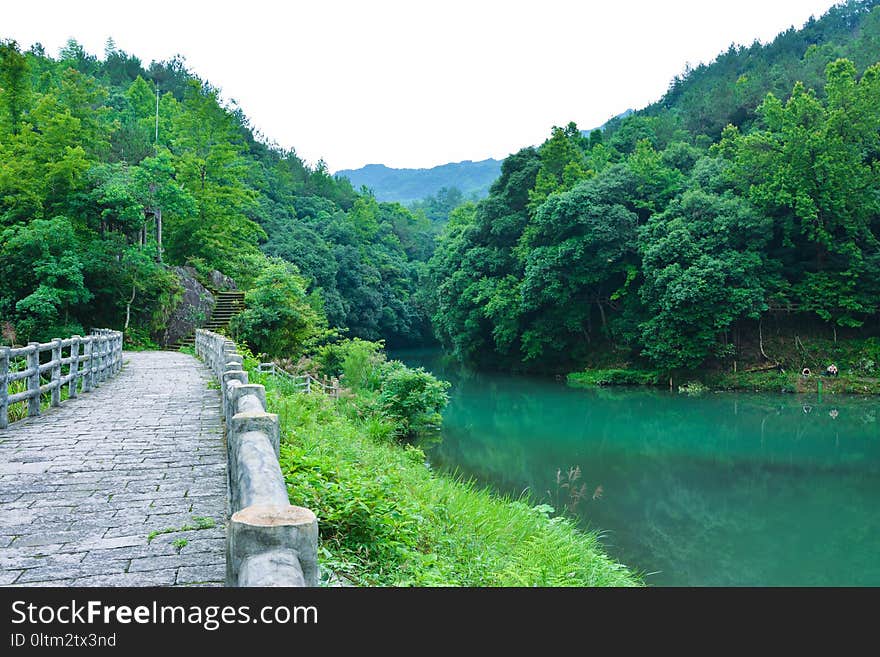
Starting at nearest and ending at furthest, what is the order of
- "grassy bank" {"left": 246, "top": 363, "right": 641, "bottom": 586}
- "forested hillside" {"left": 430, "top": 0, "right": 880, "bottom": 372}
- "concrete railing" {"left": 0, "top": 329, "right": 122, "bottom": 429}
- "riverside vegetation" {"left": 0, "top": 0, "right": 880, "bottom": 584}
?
1. "grassy bank" {"left": 246, "top": 363, "right": 641, "bottom": 586}
2. "concrete railing" {"left": 0, "top": 329, "right": 122, "bottom": 429}
3. "riverside vegetation" {"left": 0, "top": 0, "right": 880, "bottom": 584}
4. "forested hillside" {"left": 430, "top": 0, "right": 880, "bottom": 372}

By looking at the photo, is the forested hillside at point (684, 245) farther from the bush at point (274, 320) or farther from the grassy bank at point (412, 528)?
the grassy bank at point (412, 528)

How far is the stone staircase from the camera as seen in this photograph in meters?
26.6

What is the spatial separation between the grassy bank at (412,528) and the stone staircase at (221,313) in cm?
1738

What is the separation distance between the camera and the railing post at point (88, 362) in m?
11.1

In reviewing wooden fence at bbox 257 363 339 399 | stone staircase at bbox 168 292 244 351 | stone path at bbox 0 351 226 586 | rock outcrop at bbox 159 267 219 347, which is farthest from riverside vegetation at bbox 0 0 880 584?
stone path at bbox 0 351 226 586

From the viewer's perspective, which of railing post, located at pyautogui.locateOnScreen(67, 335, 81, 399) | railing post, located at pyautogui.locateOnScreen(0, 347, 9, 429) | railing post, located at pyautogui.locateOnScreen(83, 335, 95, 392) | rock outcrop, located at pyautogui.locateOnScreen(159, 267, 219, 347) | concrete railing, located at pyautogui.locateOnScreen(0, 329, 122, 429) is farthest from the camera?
rock outcrop, located at pyautogui.locateOnScreen(159, 267, 219, 347)

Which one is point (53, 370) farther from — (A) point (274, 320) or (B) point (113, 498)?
(A) point (274, 320)

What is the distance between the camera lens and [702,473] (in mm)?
15969

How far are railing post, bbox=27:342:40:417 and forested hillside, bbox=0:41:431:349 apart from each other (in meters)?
12.7

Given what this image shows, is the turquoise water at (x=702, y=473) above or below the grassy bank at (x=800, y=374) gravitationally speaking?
below

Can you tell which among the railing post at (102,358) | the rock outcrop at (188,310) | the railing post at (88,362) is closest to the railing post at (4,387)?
the railing post at (88,362)

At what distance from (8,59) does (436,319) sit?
88.2 feet

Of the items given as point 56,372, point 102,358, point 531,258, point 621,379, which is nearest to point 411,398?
point 102,358

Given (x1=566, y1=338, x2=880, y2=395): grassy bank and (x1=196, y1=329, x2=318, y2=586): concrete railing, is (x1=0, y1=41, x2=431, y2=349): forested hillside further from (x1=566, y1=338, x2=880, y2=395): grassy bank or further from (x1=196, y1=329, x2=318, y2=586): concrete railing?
(x1=196, y1=329, x2=318, y2=586): concrete railing
